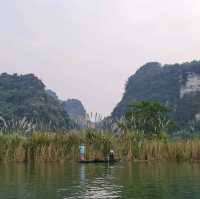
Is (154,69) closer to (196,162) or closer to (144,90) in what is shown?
(144,90)

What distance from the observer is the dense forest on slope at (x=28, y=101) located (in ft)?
308

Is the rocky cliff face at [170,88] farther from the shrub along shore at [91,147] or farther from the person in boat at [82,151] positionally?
the person in boat at [82,151]

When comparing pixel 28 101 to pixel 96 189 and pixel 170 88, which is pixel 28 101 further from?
pixel 96 189

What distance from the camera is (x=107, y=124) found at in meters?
34.2

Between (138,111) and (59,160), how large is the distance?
24468 millimetres

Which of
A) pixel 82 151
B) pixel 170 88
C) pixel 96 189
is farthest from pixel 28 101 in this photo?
pixel 96 189

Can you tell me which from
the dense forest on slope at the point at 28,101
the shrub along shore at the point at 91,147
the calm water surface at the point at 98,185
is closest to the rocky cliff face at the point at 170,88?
the dense forest on slope at the point at 28,101

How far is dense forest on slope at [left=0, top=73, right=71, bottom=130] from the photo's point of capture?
308 feet

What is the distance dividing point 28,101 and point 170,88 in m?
46.8

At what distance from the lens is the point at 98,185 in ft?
53.0

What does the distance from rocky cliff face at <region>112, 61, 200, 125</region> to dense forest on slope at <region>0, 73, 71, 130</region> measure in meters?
15.7

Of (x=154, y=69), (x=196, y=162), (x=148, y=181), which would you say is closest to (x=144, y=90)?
(x=154, y=69)

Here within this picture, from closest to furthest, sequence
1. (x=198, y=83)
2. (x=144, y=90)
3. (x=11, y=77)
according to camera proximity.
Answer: (x=11, y=77) → (x=198, y=83) → (x=144, y=90)

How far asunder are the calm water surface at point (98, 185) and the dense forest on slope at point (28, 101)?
66406 millimetres
